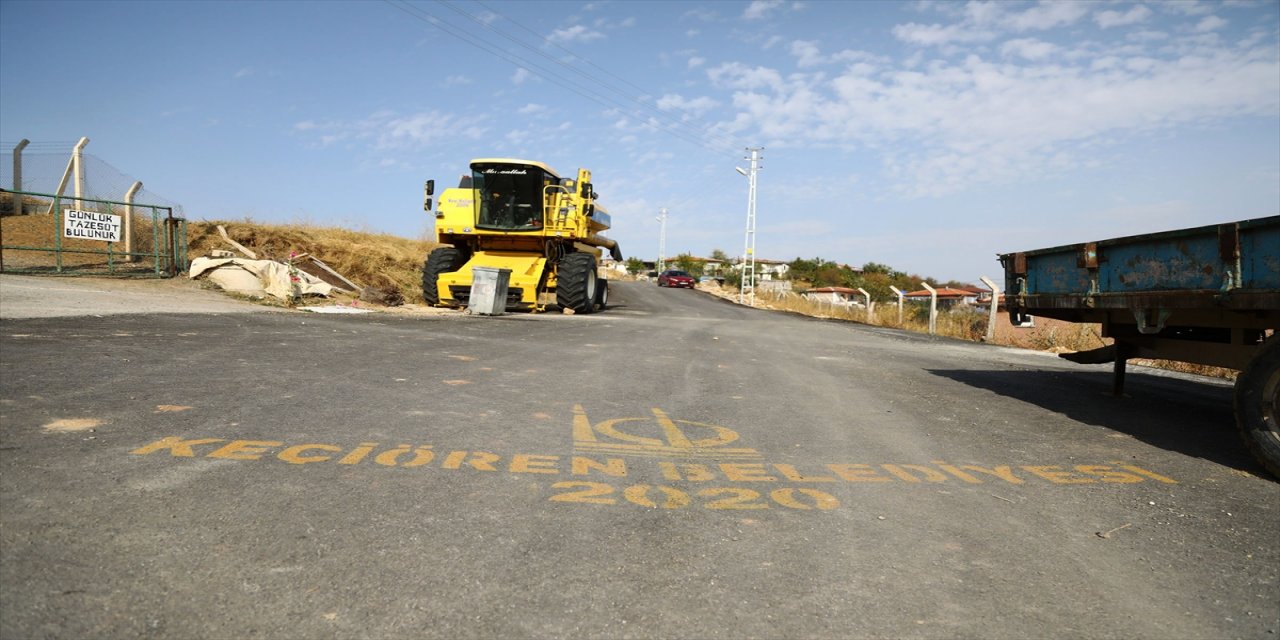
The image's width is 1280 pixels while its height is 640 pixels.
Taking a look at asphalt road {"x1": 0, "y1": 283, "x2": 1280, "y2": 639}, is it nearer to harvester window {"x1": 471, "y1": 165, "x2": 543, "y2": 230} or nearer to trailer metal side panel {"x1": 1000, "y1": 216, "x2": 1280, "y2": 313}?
trailer metal side panel {"x1": 1000, "y1": 216, "x2": 1280, "y2": 313}

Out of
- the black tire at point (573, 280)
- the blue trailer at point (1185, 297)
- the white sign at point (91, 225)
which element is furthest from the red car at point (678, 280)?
the blue trailer at point (1185, 297)

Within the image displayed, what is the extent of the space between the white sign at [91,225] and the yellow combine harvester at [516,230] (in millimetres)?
7280

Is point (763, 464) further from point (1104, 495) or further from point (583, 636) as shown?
point (583, 636)

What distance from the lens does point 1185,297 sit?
5.79 m

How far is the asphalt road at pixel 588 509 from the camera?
2674 mm

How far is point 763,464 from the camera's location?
4793mm

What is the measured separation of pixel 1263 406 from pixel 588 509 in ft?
15.8

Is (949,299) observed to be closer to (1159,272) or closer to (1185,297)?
(1159,272)

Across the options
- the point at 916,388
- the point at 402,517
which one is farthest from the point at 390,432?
the point at 916,388

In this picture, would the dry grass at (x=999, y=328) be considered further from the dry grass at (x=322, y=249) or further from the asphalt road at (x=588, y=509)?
the dry grass at (x=322, y=249)

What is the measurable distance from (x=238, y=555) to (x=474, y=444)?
202 cm

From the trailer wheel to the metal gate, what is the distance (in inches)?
790

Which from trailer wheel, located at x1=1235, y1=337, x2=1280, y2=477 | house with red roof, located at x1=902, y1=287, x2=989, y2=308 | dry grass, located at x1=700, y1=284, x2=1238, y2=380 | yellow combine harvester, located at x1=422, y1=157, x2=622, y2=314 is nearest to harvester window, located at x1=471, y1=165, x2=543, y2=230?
yellow combine harvester, located at x1=422, y1=157, x2=622, y2=314

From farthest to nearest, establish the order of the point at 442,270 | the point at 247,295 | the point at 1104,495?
1. the point at 442,270
2. the point at 247,295
3. the point at 1104,495
